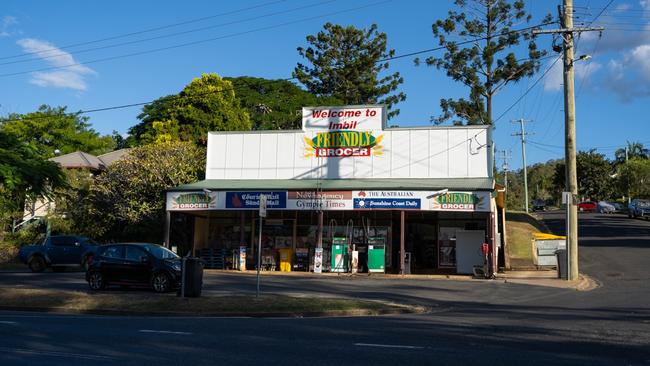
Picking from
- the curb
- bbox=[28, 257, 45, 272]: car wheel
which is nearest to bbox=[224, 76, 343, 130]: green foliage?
bbox=[28, 257, 45, 272]: car wheel

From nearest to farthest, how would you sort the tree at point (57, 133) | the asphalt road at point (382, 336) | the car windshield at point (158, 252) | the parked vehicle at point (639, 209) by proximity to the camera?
the asphalt road at point (382, 336) → the car windshield at point (158, 252) → the parked vehicle at point (639, 209) → the tree at point (57, 133)

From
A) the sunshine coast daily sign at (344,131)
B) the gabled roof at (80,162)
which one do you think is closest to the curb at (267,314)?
the sunshine coast daily sign at (344,131)

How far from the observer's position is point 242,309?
49.1ft

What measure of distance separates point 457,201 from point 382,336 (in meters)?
15.2

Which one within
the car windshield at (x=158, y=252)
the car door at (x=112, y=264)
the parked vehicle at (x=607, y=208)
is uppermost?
the parked vehicle at (x=607, y=208)

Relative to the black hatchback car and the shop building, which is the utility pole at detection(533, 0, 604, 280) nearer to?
the shop building

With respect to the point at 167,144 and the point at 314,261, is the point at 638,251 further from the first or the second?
the point at 167,144

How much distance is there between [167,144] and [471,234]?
18.6 meters

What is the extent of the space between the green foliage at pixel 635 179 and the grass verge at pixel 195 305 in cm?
6743

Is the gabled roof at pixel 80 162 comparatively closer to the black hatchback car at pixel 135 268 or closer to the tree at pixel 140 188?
the tree at pixel 140 188

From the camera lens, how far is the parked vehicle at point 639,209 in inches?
2187

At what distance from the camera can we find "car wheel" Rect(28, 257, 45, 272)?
28.0 m

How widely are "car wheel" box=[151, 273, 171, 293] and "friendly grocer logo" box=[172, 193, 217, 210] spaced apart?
355 inches

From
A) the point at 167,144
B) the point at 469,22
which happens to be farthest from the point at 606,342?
the point at 469,22
